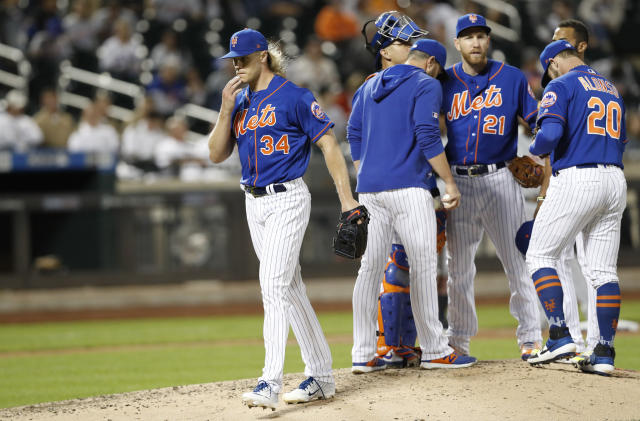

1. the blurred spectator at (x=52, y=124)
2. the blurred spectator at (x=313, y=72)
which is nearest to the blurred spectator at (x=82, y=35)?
the blurred spectator at (x=52, y=124)

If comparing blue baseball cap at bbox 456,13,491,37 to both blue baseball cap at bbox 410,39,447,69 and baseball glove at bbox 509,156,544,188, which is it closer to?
blue baseball cap at bbox 410,39,447,69

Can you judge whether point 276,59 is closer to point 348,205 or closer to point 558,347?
point 348,205

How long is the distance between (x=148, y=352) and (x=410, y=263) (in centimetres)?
402

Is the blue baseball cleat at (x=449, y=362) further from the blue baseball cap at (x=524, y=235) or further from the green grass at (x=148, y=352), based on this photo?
the green grass at (x=148, y=352)

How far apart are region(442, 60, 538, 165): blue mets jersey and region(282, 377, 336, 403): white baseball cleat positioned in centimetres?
166

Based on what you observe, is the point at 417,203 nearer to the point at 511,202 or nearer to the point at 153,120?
the point at 511,202

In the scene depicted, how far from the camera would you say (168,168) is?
40.7 feet

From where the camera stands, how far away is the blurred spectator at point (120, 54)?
46.8ft

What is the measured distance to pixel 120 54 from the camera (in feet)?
46.9

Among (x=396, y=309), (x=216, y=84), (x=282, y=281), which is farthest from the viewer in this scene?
(x=216, y=84)

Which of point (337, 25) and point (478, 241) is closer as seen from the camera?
point (478, 241)

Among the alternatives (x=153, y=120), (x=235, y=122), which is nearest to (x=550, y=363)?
(x=235, y=122)

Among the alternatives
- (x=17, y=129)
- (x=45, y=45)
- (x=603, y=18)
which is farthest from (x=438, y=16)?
(x=17, y=129)

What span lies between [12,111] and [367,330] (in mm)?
8576
